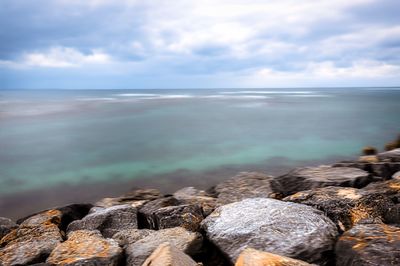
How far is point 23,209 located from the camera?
691 cm

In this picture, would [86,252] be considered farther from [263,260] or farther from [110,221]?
[263,260]

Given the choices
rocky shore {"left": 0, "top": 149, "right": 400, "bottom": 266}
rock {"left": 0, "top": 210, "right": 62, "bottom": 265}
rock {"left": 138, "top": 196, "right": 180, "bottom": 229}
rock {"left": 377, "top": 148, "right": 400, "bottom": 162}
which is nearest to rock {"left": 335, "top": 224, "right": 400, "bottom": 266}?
rocky shore {"left": 0, "top": 149, "right": 400, "bottom": 266}

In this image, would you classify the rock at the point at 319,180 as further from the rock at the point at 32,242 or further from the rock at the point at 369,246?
the rock at the point at 32,242

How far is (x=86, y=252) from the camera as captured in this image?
2848mm

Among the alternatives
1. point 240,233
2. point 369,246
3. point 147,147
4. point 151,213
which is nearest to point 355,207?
point 369,246

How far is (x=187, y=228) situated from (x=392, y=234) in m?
2.02

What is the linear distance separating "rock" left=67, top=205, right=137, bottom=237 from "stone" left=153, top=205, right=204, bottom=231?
0.43 metres

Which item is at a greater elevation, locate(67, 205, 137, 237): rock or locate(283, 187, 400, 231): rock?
locate(283, 187, 400, 231): rock

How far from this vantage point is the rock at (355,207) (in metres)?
3.23

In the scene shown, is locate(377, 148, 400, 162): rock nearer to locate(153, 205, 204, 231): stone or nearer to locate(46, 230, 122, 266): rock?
locate(153, 205, 204, 231): stone

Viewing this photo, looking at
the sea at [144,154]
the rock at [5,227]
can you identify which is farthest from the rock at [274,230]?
the sea at [144,154]

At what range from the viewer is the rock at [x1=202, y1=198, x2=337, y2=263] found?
8.71 ft

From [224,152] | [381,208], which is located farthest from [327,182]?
[224,152]

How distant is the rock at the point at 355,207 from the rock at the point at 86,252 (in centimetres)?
217
